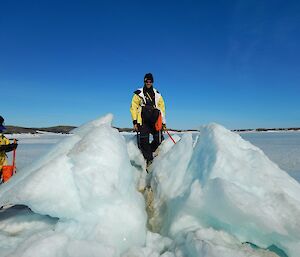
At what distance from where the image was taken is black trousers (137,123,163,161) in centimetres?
660

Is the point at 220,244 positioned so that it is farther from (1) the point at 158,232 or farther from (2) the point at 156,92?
(2) the point at 156,92

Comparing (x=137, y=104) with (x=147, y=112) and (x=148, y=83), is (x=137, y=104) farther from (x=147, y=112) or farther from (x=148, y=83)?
(x=148, y=83)

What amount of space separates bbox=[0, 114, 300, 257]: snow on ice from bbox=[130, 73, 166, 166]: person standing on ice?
7.16ft

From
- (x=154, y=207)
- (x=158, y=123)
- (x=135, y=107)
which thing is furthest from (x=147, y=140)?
(x=154, y=207)

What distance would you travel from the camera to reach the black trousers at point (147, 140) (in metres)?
6.60

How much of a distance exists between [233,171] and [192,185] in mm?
466

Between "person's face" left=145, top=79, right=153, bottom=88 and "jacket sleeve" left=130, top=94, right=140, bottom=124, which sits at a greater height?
"person's face" left=145, top=79, right=153, bottom=88

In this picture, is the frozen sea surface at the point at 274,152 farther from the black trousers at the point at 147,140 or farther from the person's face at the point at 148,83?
the person's face at the point at 148,83

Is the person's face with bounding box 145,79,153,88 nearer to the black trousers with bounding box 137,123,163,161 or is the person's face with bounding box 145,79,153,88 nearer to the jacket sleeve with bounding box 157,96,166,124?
the jacket sleeve with bounding box 157,96,166,124

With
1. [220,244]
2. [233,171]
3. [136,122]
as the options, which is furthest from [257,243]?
[136,122]

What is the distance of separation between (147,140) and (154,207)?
2.20 meters

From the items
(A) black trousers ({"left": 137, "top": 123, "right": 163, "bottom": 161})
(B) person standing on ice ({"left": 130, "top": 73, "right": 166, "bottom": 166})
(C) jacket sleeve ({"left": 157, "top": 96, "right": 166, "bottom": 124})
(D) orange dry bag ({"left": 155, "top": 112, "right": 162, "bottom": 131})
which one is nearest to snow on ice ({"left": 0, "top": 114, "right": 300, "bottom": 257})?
(A) black trousers ({"left": 137, "top": 123, "right": 163, "bottom": 161})

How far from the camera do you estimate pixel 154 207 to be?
15.1 feet

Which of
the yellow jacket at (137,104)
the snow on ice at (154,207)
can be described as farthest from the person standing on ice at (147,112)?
the snow on ice at (154,207)
